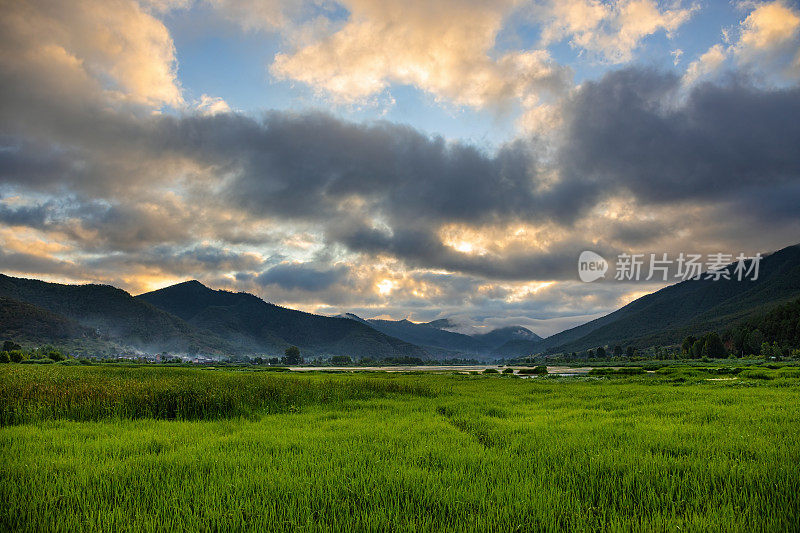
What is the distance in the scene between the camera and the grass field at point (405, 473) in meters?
6.77

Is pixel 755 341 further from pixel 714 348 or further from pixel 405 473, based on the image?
pixel 405 473

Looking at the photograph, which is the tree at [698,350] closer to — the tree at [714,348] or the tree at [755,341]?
the tree at [714,348]

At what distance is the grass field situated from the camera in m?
6.77

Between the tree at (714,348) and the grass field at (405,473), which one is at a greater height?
the grass field at (405,473)

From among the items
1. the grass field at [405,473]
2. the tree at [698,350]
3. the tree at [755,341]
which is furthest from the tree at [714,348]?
the grass field at [405,473]

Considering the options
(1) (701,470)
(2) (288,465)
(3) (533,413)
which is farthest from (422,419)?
(1) (701,470)

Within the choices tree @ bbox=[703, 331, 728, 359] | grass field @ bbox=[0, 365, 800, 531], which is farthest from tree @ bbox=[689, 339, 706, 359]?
grass field @ bbox=[0, 365, 800, 531]

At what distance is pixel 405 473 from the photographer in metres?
8.95

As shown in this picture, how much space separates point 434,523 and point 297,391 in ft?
68.8

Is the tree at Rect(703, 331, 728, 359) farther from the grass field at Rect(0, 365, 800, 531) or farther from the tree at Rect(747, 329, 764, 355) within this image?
the grass field at Rect(0, 365, 800, 531)

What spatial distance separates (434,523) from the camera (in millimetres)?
6621

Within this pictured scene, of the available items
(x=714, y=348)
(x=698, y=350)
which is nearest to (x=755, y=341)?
(x=714, y=348)

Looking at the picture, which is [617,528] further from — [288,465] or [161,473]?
[161,473]

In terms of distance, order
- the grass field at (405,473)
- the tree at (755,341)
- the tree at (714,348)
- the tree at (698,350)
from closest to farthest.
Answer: the grass field at (405,473) < the tree at (755,341) < the tree at (714,348) < the tree at (698,350)
